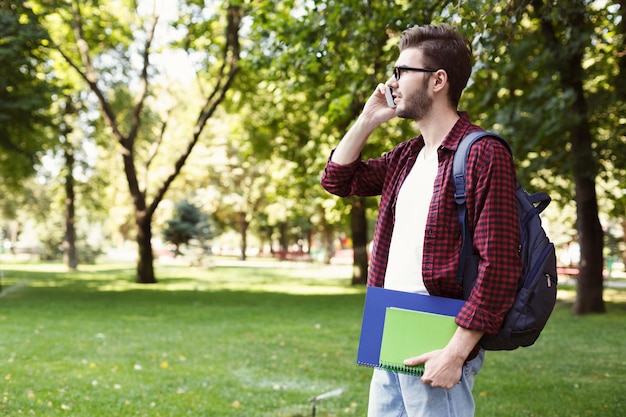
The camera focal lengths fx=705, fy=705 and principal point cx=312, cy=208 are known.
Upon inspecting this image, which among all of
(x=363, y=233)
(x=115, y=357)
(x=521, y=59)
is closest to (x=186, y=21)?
(x=363, y=233)

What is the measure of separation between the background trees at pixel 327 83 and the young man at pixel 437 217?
2.38 meters

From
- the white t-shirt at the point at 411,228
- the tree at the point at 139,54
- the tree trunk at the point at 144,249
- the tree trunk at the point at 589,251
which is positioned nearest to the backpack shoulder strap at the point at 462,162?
the white t-shirt at the point at 411,228

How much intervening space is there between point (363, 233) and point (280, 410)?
700 inches

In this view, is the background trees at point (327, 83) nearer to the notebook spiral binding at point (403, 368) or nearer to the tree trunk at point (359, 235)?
the tree trunk at point (359, 235)

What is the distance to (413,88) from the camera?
2.36 metres

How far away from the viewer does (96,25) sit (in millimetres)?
23125

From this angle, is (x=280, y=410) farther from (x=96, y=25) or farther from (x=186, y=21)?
(x=96, y=25)

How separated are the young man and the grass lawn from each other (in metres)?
4.09

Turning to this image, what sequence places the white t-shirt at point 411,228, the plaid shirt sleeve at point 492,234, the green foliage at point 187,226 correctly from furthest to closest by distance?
1. the green foliage at point 187,226
2. the white t-shirt at point 411,228
3. the plaid shirt sleeve at point 492,234

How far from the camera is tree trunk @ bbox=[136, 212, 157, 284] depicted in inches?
934

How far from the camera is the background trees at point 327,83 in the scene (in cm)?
745

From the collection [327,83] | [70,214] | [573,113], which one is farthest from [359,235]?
[70,214]

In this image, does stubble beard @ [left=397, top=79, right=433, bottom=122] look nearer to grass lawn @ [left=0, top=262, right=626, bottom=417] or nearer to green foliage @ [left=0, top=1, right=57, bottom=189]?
grass lawn @ [left=0, top=262, right=626, bottom=417]

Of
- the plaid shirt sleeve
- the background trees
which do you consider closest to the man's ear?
the plaid shirt sleeve
